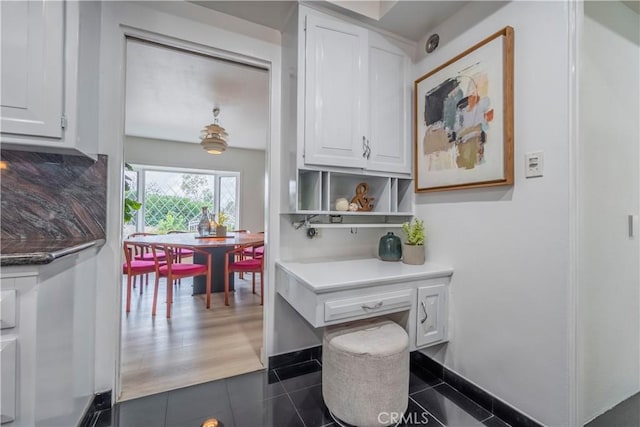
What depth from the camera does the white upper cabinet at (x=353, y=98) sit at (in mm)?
1629

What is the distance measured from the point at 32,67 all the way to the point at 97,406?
1.72 m

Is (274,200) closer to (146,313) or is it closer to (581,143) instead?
(581,143)

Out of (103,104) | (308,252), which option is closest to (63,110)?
(103,104)

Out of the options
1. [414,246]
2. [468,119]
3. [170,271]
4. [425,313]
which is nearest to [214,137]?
[170,271]

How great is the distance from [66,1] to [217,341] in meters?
2.30

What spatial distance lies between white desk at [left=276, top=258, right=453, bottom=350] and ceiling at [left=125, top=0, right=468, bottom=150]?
4.57ft

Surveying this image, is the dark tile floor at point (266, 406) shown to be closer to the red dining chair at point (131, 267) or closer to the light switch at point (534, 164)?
the light switch at point (534, 164)

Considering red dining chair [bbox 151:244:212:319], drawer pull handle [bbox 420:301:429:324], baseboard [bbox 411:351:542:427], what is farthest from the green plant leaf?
red dining chair [bbox 151:244:212:319]

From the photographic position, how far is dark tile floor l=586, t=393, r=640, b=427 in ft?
4.53

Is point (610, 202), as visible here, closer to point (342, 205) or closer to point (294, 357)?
point (342, 205)

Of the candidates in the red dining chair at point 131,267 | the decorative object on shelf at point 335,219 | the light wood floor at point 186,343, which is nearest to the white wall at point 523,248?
the decorative object on shelf at point 335,219

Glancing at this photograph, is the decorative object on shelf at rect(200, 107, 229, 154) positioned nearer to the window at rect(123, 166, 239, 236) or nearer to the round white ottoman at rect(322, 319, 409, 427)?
the window at rect(123, 166, 239, 236)

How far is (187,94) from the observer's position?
3100 millimetres

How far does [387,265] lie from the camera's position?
1822 millimetres
